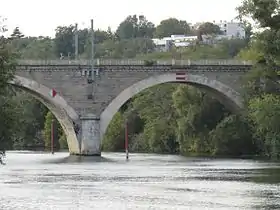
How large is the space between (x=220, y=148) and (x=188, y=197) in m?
42.8

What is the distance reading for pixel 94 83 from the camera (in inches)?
2724

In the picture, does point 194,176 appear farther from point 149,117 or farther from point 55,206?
point 149,117

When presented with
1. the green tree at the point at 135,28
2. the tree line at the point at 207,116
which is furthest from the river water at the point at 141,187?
the green tree at the point at 135,28

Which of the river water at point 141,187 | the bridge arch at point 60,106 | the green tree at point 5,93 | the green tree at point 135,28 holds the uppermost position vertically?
the green tree at point 135,28

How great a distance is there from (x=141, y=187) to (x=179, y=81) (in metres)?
37.0

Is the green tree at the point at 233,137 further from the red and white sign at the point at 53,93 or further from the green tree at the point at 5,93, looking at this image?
the green tree at the point at 5,93

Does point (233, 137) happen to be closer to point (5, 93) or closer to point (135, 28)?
point (5, 93)

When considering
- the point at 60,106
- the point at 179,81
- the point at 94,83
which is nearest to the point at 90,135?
the point at 60,106

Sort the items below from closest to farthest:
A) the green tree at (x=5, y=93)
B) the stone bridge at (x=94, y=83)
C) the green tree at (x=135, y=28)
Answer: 1. the green tree at (x=5, y=93)
2. the stone bridge at (x=94, y=83)
3. the green tree at (x=135, y=28)

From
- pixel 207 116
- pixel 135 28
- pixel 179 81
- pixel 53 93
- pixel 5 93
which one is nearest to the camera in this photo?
pixel 5 93

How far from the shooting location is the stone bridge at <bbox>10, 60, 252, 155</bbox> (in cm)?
6788

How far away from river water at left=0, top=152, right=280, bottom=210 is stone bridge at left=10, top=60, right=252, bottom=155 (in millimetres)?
18461

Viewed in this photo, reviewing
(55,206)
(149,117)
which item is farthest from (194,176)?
(149,117)

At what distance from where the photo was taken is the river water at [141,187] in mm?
28594
